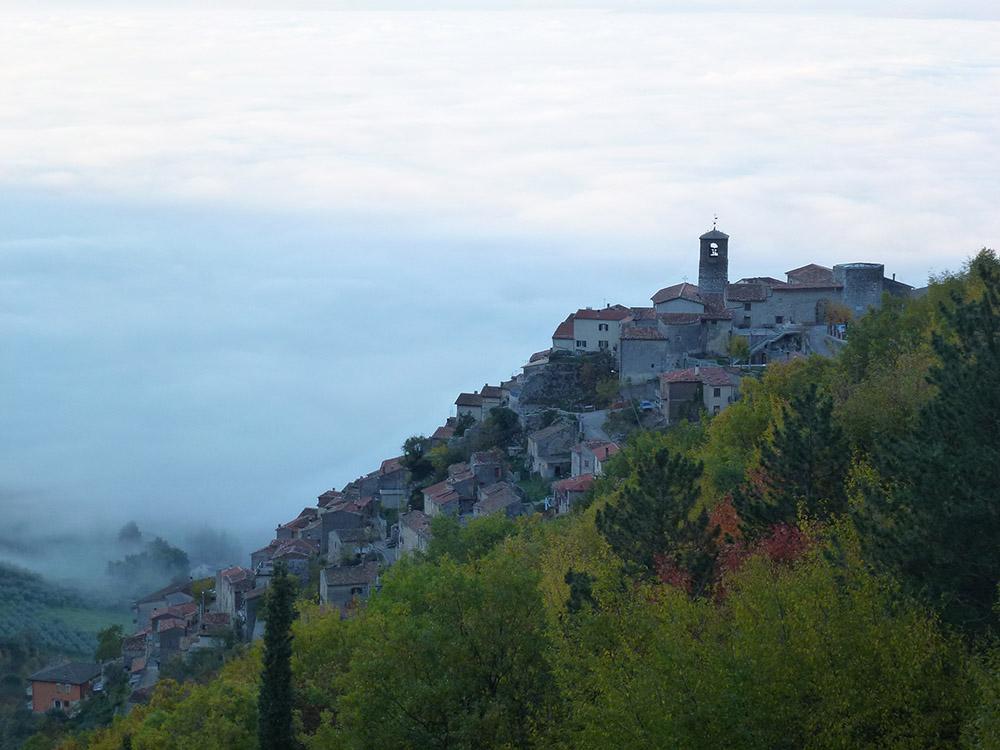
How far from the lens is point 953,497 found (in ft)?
65.2

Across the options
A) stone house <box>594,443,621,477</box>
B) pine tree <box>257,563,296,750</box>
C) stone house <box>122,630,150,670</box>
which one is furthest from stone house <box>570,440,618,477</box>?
pine tree <box>257,563,296,750</box>

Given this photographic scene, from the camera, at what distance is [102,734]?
44969 mm

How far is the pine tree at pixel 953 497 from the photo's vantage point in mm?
19500

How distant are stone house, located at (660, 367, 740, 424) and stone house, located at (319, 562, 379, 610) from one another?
13246mm

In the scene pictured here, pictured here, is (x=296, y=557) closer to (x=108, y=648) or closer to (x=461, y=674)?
(x=108, y=648)

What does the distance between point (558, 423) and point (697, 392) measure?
748cm

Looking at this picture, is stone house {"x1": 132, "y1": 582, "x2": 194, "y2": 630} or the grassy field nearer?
stone house {"x1": 132, "y1": 582, "x2": 194, "y2": 630}

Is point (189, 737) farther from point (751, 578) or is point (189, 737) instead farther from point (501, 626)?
point (751, 578)

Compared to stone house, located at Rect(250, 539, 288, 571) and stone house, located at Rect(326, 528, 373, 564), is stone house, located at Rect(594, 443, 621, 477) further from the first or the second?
stone house, located at Rect(250, 539, 288, 571)

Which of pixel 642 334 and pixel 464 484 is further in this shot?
pixel 642 334

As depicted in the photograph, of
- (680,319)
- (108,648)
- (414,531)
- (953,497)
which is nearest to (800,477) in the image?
(953,497)

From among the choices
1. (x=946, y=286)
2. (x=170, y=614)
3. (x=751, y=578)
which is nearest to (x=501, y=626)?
(x=751, y=578)

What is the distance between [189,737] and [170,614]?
107 feet

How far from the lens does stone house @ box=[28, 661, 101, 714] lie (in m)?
61.4
